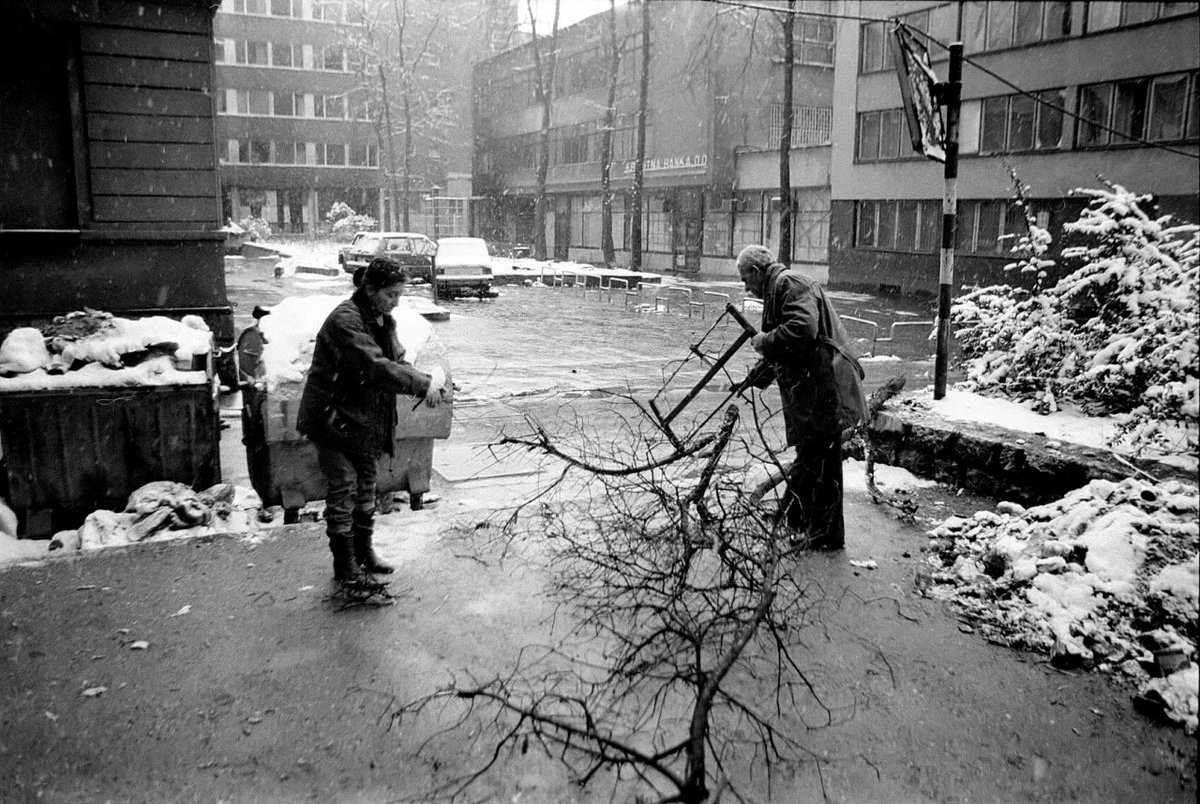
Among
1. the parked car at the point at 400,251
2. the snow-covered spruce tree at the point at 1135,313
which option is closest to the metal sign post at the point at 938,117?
the snow-covered spruce tree at the point at 1135,313

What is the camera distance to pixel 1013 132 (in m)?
28.0

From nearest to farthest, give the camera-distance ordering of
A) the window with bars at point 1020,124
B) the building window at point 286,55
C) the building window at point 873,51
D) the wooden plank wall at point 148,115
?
1. the wooden plank wall at point 148,115
2. the window with bars at point 1020,124
3. the building window at point 873,51
4. the building window at point 286,55

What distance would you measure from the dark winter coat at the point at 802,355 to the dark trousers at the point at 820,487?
0.10m

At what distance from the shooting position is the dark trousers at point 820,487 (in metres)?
5.74

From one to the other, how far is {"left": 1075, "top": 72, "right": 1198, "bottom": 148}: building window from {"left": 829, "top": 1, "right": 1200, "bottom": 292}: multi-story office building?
3 centimetres

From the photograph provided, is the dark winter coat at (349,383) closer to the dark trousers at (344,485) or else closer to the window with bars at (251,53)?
the dark trousers at (344,485)

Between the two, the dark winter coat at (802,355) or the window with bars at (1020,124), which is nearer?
the dark winter coat at (802,355)

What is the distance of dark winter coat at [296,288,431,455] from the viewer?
494cm

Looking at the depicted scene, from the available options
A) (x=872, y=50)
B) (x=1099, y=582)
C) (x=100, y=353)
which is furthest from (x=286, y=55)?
(x=1099, y=582)

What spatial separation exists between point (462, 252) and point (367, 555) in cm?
2263

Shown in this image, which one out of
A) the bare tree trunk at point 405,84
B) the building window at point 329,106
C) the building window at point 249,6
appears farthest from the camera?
the building window at point 329,106

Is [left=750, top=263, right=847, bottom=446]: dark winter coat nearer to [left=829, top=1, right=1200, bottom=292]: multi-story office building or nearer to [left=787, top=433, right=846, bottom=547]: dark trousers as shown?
[left=787, top=433, right=846, bottom=547]: dark trousers

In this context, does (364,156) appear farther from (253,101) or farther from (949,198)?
(949,198)

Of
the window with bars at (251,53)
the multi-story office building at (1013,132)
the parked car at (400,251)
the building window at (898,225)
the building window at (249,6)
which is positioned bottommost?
the parked car at (400,251)
